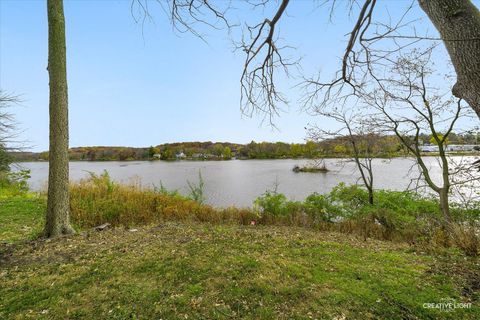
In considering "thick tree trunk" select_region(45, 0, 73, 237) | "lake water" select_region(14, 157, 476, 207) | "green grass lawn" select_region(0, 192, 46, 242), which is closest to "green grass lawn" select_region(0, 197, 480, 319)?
"thick tree trunk" select_region(45, 0, 73, 237)

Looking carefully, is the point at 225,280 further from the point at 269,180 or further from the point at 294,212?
the point at 269,180

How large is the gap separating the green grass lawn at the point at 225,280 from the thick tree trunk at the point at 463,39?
1.68 meters

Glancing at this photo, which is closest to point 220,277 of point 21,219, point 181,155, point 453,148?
point 21,219

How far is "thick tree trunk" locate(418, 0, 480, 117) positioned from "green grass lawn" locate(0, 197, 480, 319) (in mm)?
1683

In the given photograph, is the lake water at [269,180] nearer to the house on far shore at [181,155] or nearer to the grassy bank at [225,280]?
the grassy bank at [225,280]

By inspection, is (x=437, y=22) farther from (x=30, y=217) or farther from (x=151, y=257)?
(x=30, y=217)

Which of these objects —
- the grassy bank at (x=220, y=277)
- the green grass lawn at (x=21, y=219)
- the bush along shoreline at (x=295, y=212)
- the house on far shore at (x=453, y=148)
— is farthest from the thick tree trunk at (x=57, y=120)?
the house on far shore at (x=453, y=148)

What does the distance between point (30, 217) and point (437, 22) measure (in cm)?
733

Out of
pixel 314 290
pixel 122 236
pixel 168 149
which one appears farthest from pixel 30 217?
pixel 168 149

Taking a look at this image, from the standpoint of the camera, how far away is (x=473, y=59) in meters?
1.39

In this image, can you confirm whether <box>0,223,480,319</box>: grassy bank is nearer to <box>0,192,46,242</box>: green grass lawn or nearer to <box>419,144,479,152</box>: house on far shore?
<box>0,192,46,242</box>: green grass lawn

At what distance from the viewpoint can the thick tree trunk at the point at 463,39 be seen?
1396 millimetres

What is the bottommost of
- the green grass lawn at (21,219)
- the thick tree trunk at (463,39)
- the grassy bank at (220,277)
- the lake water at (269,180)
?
the lake water at (269,180)

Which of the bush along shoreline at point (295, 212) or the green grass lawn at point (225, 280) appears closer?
the green grass lawn at point (225, 280)
